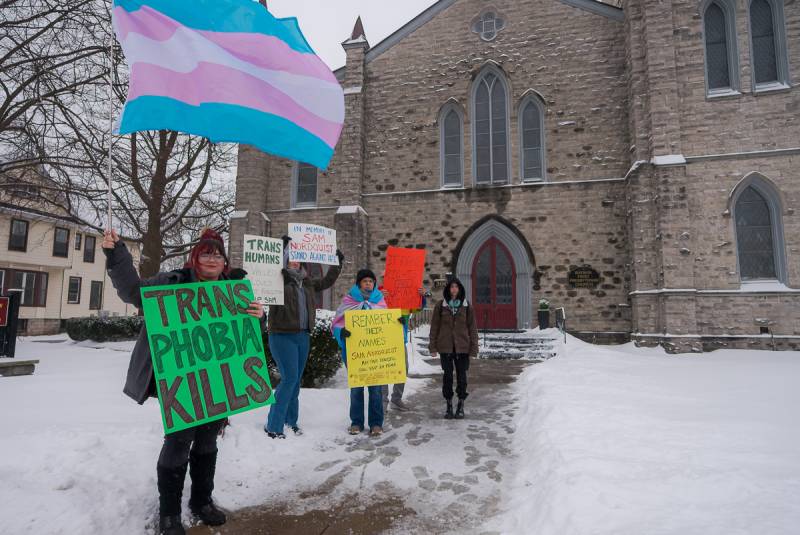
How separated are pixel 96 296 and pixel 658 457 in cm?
3796

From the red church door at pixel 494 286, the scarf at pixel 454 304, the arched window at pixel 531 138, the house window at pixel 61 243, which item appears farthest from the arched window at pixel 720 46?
the house window at pixel 61 243

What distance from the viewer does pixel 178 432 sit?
9.05 ft

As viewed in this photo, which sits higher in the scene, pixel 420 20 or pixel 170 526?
pixel 420 20

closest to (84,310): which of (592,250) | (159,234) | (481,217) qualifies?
(159,234)

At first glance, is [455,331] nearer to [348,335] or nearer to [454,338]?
[454,338]

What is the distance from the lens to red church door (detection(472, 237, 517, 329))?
14.5 metres

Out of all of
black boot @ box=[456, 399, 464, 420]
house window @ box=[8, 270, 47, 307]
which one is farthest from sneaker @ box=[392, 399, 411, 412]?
house window @ box=[8, 270, 47, 307]

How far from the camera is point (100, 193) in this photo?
36.7ft

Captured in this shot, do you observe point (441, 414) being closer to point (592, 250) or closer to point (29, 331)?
point (592, 250)

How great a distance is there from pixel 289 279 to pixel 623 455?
360cm

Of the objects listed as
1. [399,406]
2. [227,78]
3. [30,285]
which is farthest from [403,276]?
[30,285]

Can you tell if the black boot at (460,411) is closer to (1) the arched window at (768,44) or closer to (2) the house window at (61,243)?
(1) the arched window at (768,44)

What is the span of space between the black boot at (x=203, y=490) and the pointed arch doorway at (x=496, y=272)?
1191 centimetres

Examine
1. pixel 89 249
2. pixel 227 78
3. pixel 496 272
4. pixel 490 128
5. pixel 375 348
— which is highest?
pixel 490 128
